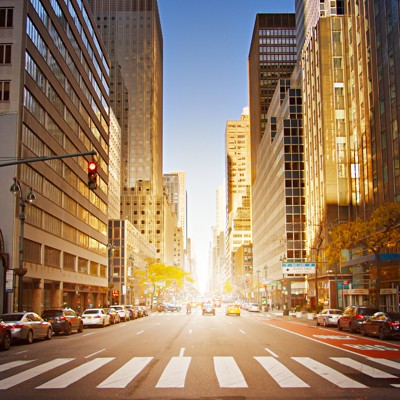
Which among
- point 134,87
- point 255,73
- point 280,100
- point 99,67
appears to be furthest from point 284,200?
point 134,87

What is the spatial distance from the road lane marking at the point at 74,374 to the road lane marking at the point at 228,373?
3.47 metres

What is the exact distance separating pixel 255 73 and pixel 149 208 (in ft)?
194

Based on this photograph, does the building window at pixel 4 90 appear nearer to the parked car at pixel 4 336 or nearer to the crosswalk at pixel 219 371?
the parked car at pixel 4 336

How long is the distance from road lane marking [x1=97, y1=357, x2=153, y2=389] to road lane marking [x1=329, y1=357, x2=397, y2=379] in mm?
6019

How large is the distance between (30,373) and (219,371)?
16.7ft

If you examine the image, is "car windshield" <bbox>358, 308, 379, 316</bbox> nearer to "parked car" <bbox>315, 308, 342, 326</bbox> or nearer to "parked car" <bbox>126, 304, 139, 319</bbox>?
"parked car" <bbox>315, 308, 342, 326</bbox>

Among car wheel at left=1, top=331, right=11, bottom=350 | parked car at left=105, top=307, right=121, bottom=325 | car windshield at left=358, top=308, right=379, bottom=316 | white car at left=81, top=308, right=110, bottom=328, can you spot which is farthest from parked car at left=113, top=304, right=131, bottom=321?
car wheel at left=1, top=331, right=11, bottom=350

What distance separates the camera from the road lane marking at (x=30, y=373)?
1321 centimetres

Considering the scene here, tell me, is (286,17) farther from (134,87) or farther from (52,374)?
(52,374)

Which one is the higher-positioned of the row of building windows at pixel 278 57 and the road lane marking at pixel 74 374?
the row of building windows at pixel 278 57

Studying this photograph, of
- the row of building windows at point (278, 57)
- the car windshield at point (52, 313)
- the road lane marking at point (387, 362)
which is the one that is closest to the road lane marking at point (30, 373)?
the road lane marking at point (387, 362)

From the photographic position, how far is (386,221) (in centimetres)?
3931

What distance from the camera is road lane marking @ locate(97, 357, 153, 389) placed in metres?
12.7

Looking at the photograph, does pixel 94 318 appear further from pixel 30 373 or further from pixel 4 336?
pixel 30 373
